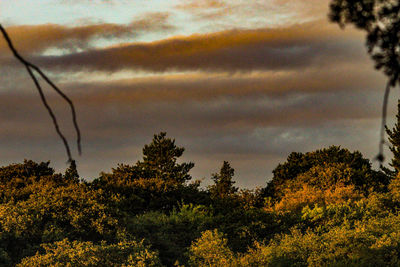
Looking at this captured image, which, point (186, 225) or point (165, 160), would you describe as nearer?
point (186, 225)

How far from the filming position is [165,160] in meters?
88.1

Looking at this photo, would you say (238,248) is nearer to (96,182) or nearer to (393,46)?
(96,182)

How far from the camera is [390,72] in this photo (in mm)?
5406

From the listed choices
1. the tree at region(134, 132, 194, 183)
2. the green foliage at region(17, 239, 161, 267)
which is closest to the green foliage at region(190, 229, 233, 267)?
the green foliage at region(17, 239, 161, 267)

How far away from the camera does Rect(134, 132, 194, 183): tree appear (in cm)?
8688

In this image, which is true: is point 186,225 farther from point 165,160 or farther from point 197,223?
point 165,160

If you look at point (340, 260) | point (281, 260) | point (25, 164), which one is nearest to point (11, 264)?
point (281, 260)

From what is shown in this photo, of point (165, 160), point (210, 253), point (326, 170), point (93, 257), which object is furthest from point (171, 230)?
point (165, 160)

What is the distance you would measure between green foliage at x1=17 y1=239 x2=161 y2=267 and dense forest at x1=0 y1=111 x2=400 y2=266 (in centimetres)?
5

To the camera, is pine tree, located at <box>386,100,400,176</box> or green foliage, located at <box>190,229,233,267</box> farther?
pine tree, located at <box>386,100,400,176</box>

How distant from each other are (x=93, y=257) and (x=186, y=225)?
41.1 feet

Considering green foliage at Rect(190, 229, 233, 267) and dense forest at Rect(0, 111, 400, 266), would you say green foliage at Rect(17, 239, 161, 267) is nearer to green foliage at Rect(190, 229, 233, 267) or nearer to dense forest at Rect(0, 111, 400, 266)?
dense forest at Rect(0, 111, 400, 266)

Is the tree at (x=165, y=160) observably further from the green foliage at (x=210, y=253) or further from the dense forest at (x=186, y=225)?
the green foliage at (x=210, y=253)

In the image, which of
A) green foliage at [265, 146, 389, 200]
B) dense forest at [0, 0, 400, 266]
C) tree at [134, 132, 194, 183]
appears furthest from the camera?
tree at [134, 132, 194, 183]
